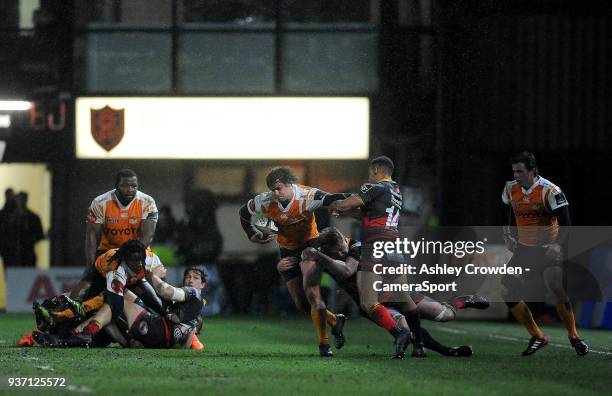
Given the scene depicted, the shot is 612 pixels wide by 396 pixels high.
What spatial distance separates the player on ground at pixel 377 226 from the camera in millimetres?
13344

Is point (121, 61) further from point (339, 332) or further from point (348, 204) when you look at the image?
point (348, 204)

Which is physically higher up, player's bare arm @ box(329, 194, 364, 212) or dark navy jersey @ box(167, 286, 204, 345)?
player's bare arm @ box(329, 194, 364, 212)

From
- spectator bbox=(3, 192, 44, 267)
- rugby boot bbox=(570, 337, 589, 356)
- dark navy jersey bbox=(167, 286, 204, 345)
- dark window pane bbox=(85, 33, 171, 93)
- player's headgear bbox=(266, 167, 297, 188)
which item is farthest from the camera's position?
dark window pane bbox=(85, 33, 171, 93)

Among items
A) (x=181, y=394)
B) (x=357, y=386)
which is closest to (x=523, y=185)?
(x=357, y=386)

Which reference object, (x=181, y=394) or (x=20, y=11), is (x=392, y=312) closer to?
(x=181, y=394)

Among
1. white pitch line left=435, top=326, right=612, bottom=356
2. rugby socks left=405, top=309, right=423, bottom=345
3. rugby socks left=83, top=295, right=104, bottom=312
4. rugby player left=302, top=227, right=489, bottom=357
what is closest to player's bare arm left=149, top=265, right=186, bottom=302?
rugby socks left=83, top=295, right=104, bottom=312

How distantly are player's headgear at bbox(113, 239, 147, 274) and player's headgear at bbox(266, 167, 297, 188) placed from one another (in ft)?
5.25

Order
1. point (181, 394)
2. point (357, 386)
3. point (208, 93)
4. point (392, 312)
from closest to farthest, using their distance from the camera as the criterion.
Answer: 1. point (181, 394)
2. point (357, 386)
3. point (392, 312)
4. point (208, 93)

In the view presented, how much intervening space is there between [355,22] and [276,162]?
115 inches

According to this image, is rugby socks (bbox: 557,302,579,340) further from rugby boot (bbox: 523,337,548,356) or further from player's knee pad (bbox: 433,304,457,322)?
player's knee pad (bbox: 433,304,457,322)

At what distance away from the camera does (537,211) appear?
47.3ft

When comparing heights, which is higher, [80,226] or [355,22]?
[355,22]

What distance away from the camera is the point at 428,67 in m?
26.2

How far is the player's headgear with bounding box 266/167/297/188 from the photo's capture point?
1405 centimetres
